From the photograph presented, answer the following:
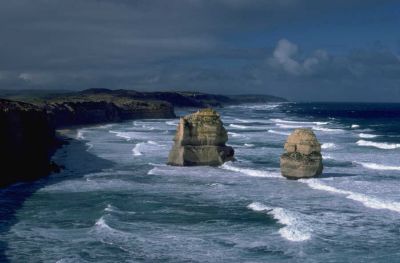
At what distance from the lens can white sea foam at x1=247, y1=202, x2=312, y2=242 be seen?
23422 mm

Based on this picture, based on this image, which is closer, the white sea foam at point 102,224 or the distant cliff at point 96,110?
the white sea foam at point 102,224

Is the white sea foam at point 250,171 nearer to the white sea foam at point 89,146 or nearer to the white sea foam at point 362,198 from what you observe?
the white sea foam at point 362,198

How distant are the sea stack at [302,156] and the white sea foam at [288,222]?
6779 millimetres

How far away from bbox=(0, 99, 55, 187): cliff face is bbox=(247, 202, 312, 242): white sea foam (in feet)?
52.0

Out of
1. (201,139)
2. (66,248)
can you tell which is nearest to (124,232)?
(66,248)

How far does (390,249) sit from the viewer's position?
21766mm

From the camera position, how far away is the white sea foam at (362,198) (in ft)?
94.7

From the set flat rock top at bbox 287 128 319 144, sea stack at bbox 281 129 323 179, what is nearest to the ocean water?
sea stack at bbox 281 129 323 179

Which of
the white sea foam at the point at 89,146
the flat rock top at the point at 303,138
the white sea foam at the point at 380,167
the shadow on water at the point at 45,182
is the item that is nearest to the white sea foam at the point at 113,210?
the shadow on water at the point at 45,182

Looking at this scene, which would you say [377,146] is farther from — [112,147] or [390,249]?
[390,249]

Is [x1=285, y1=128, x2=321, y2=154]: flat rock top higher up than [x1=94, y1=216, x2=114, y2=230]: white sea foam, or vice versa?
[x1=285, y1=128, x2=321, y2=154]: flat rock top

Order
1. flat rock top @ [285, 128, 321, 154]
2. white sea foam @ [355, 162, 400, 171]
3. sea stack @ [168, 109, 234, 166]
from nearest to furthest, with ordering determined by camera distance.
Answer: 1. flat rock top @ [285, 128, 321, 154]
2. sea stack @ [168, 109, 234, 166]
3. white sea foam @ [355, 162, 400, 171]

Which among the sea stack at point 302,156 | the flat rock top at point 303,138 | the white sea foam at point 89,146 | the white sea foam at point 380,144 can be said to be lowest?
the white sea foam at point 89,146

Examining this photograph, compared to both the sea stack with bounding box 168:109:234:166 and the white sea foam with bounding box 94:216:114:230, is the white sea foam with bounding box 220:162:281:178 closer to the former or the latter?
the sea stack with bounding box 168:109:234:166
